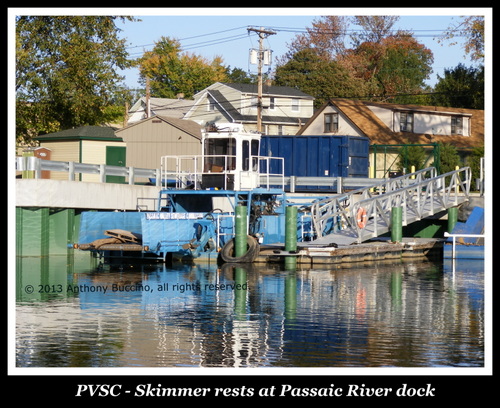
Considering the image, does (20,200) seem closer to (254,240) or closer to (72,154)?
(254,240)

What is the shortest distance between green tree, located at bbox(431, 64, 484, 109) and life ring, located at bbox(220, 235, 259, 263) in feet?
161

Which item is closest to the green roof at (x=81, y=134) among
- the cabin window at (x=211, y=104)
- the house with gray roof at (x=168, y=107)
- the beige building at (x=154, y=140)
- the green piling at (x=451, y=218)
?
the beige building at (x=154, y=140)

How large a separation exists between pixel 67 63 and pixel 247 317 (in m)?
28.5

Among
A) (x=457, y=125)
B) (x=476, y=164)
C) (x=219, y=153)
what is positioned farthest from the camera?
(x=457, y=125)

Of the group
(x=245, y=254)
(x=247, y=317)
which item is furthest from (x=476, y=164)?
(x=247, y=317)

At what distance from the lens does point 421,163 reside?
→ 170 feet

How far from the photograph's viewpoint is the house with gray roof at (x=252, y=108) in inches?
3017

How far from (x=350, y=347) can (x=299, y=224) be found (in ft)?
67.4

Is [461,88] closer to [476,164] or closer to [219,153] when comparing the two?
[476,164]

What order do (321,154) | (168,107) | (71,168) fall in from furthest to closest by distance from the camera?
(168,107) → (321,154) → (71,168)

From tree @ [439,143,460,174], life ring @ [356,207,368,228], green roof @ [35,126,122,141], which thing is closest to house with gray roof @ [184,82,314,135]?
green roof @ [35,126,122,141]

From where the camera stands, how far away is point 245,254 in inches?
1261
